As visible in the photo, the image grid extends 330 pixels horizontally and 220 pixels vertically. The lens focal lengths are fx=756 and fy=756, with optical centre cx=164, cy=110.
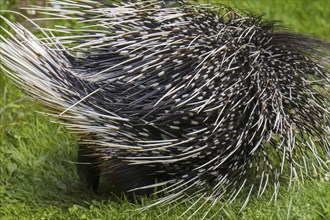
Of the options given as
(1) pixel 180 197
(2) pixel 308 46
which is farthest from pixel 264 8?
(1) pixel 180 197

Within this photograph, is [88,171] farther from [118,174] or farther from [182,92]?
[182,92]

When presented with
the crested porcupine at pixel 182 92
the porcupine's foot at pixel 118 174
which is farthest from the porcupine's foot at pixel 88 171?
the crested porcupine at pixel 182 92

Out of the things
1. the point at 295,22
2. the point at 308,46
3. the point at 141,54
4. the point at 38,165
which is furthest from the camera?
the point at 295,22

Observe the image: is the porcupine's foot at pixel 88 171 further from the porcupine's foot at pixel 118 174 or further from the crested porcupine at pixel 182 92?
the crested porcupine at pixel 182 92

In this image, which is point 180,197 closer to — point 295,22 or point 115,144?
point 115,144

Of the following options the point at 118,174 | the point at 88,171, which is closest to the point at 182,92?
the point at 118,174

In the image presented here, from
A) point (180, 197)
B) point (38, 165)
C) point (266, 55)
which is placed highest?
point (266, 55)

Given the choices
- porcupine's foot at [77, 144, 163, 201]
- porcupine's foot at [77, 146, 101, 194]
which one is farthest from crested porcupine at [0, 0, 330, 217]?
porcupine's foot at [77, 146, 101, 194]

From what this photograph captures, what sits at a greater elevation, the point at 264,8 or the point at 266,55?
the point at 266,55
